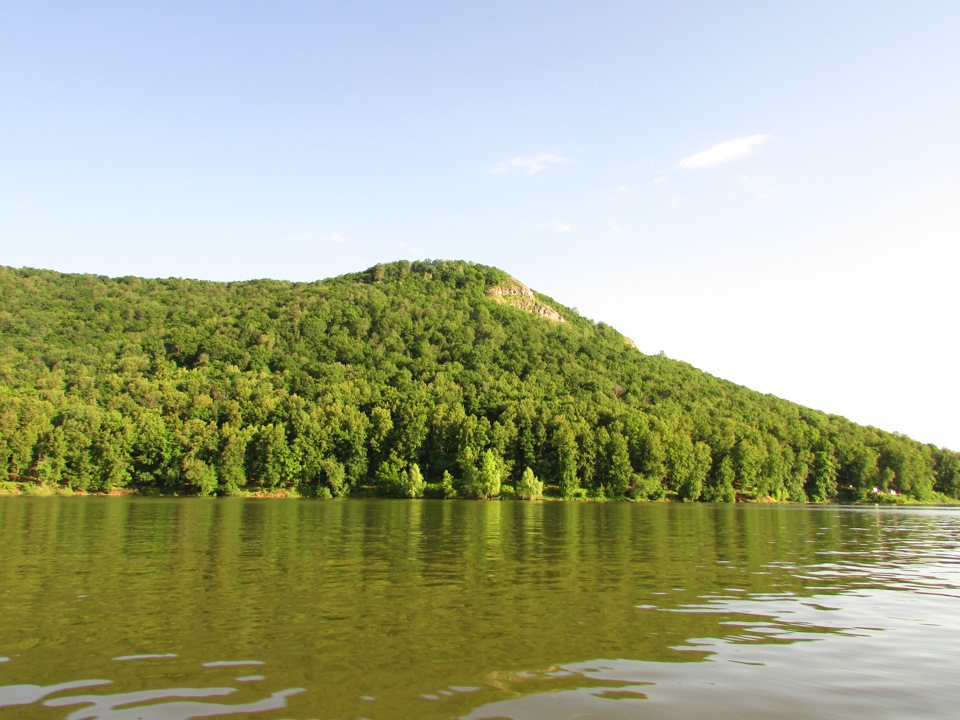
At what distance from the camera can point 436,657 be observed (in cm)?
1502

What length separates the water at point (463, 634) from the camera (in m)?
12.2

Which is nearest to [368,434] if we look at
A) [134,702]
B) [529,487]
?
[529,487]

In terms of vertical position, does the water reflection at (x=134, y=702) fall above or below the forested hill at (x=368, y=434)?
below

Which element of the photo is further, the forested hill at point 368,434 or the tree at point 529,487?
the tree at point 529,487

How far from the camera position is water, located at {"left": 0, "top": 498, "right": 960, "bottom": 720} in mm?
12227

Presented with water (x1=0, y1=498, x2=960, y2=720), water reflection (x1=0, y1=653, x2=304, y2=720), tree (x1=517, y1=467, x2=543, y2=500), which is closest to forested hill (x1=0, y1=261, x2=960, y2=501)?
tree (x1=517, y1=467, x2=543, y2=500)

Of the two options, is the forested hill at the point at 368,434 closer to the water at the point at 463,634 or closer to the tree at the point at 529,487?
the tree at the point at 529,487

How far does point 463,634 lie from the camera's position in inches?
679

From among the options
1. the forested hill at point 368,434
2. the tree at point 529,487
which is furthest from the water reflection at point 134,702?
the tree at point 529,487

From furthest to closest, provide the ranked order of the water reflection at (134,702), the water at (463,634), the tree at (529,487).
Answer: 1. the tree at (529,487)
2. the water at (463,634)
3. the water reflection at (134,702)

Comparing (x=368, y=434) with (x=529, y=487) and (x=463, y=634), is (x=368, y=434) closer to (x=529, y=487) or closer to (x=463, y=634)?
(x=529, y=487)

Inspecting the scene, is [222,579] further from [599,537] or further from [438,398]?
[438,398]

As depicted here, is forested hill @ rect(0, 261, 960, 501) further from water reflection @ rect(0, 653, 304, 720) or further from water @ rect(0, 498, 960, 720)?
water reflection @ rect(0, 653, 304, 720)

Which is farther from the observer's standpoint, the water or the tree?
the tree
